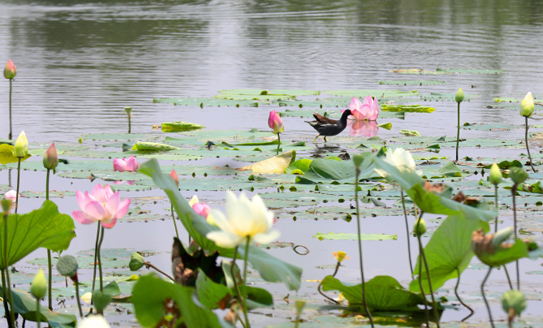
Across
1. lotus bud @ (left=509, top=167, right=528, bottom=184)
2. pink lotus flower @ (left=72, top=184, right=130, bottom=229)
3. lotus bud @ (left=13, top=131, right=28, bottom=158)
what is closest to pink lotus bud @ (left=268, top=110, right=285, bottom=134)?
lotus bud @ (left=13, top=131, right=28, bottom=158)

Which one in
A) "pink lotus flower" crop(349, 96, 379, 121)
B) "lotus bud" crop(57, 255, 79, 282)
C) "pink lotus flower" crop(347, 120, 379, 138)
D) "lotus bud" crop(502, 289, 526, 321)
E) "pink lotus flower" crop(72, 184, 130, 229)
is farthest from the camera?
"pink lotus flower" crop(347, 120, 379, 138)

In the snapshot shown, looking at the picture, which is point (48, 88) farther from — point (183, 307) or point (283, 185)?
point (183, 307)

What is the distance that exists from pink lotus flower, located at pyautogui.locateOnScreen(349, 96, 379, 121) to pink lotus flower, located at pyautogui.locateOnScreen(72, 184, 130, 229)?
3.32 m

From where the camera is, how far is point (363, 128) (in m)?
5.38

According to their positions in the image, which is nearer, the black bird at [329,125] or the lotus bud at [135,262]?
the lotus bud at [135,262]

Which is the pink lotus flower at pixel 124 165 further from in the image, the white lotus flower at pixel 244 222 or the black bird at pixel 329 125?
the white lotus flower at pixel 244 222

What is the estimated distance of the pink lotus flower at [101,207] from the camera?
6.16ft

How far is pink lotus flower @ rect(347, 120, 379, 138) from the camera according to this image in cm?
522

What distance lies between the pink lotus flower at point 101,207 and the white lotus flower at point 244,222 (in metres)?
0.71

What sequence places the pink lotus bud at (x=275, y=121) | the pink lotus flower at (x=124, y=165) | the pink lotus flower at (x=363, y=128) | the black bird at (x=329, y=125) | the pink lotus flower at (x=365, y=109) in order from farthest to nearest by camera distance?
1. the pink lotus flower at (x=363, y=128)
2. the pink lotus flower at (x=365, y=109)
3. the black bird at (x=329, y=125)
4. the pink lotus bud at (x=275, y=121)
5. the pink lotus flower at (x=124, y=165)

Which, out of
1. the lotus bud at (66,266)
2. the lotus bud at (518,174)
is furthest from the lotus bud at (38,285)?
the lotus bud at (518,174)

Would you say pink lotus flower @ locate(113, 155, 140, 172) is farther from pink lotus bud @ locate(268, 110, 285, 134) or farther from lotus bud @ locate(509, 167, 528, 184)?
lotus bud @ locate(509, 167, 528, 184)

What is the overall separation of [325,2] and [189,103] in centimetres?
2318

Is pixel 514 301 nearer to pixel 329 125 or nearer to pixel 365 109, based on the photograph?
pixel 329 125
